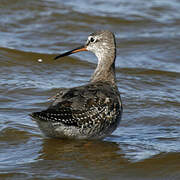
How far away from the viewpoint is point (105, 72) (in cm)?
802

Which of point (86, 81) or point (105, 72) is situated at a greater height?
point (105, 72)

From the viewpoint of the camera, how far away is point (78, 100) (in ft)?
22.3

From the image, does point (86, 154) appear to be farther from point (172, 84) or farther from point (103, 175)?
point (172, 84)

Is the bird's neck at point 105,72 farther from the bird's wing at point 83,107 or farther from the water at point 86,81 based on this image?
the water at point 86,81

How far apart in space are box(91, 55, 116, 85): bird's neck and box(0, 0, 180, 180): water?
0.85 metres

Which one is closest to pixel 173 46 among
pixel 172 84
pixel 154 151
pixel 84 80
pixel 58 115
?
pixel 172 84

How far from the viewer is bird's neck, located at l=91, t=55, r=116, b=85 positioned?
312 inches

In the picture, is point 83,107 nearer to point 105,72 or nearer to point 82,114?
point 82,114

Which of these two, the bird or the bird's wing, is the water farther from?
the bird's wing

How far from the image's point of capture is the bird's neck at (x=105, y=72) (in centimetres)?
793

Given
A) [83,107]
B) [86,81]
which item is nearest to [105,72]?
[83,107]

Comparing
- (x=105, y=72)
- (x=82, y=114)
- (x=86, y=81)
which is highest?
(x=105, y=72)

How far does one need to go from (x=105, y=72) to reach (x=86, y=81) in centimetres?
217

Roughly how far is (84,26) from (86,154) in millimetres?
7735
